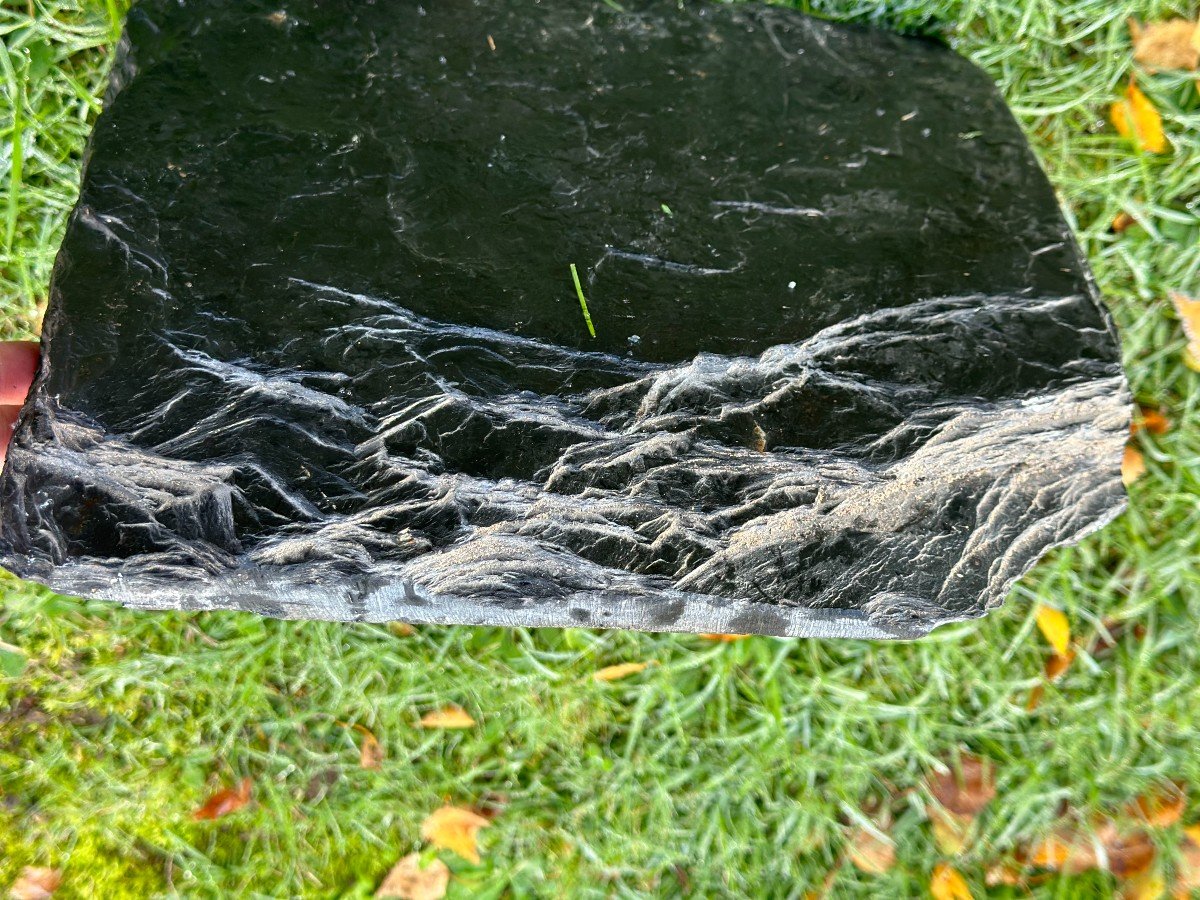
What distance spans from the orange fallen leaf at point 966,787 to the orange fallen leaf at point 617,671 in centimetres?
83

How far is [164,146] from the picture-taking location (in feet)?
4.77

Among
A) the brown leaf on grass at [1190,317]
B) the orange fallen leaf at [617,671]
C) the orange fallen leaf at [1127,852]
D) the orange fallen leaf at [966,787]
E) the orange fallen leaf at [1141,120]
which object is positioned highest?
the orange fallen leaf at [1141,120]

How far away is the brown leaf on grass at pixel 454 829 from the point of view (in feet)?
7.31

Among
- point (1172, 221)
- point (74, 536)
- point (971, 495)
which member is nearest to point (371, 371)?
point (74, 536)

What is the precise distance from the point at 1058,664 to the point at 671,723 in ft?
3.31

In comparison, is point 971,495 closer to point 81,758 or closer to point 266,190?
point 266,190

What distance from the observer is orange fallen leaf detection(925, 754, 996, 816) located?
2246 mm

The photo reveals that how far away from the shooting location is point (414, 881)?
7.26 ft

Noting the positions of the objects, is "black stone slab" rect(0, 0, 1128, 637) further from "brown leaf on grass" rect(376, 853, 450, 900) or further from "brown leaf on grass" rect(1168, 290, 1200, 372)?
"brown leaf on grass" rect(376, 853, 450, 900)

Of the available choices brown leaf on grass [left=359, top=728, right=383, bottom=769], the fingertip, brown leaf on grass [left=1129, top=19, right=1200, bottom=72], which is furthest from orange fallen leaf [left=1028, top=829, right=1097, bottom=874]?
the fingertip

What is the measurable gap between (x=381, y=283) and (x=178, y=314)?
318 mm

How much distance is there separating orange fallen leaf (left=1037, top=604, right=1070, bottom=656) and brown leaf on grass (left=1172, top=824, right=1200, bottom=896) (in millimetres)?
587

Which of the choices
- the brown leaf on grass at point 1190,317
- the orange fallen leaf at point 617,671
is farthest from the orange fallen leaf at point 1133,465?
the orange fallen leaf at point 617,671

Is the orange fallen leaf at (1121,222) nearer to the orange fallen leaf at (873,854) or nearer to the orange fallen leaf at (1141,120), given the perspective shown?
the orange fallen leaf at (1141,120)
